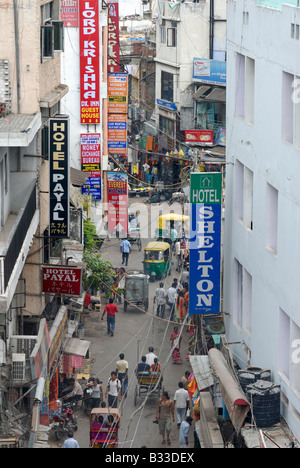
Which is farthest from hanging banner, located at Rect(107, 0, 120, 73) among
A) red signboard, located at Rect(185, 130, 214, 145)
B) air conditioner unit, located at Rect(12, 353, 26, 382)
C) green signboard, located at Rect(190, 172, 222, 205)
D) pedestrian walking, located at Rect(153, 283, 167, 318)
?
air conditioner unit, located at Rect(12, 353, 26, 382)

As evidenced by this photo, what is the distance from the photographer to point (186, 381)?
23828 mm

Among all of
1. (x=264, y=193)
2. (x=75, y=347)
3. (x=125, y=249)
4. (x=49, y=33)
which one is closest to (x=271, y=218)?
(x=264, y=193)

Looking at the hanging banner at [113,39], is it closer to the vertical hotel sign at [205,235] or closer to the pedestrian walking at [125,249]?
the pedestrian walking at [125,249]

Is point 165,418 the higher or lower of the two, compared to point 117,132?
lower

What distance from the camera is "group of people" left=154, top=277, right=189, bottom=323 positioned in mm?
30016

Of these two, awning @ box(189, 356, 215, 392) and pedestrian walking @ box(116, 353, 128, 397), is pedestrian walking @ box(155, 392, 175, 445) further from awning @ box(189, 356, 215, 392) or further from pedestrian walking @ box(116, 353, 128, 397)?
pedestrian walking @ box(116, 353, 128, 397)

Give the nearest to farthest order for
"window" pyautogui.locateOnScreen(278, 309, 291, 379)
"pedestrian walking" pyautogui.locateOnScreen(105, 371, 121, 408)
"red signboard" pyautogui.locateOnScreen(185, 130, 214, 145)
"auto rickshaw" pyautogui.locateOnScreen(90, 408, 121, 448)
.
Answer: "window" pyautogui.locateOnScreen(278, 309, 291, 379) → "auto rickshaw" pyautogui.locateOnScreen(90, 408, 121, 448) → "pedestrian walking" pyautogui.locateOnScreen(105, 371, 121, 408) → "red signboard" pyautogui.locateOnScreen(185, 130, 214, 145)

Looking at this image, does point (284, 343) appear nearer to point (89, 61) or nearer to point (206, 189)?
point (206, 189)

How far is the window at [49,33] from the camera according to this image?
22125 millimetres

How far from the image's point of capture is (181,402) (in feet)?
73.6

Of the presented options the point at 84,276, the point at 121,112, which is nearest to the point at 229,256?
the point at 84,276

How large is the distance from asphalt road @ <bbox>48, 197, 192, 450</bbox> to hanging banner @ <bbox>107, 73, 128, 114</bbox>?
9654 millimetres

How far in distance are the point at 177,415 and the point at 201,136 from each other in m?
29.6

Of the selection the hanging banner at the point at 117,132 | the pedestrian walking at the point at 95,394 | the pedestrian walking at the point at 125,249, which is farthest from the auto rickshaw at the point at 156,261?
the pedestrian walking at the point at 95,394
